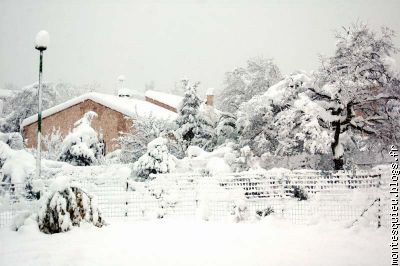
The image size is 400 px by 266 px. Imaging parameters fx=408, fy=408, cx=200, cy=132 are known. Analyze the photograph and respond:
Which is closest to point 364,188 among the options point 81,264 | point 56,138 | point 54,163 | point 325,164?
point 81,264

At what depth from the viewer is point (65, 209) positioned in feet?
29.9

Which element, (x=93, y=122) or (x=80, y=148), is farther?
(x=93, y=122)

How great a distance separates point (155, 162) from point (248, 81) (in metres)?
17.7

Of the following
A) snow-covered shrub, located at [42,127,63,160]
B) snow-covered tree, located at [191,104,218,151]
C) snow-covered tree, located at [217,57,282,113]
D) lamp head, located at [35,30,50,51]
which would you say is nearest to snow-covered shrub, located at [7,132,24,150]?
snow-covered shrub, located at [42,127,63,160]

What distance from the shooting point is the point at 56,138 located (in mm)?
22359

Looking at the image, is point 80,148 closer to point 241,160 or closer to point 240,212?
point 241,160

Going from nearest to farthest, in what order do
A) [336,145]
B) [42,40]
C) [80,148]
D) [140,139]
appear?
[42,40], [336,145], [80,148], [140,139]

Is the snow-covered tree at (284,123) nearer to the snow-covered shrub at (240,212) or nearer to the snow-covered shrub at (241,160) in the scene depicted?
the snow-covered shrub at (241,160)

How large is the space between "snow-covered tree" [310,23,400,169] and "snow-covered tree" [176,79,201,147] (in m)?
7.06

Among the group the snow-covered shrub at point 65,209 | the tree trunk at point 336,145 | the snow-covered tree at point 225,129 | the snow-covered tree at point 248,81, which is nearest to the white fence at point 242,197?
the snow-covered shrub at point 65,209

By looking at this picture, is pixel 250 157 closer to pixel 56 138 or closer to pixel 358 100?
pixel 358 100

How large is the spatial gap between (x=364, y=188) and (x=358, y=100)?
846 centimetres

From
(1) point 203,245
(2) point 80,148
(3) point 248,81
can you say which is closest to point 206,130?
(2) point 80,148

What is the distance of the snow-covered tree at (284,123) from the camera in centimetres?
1645
